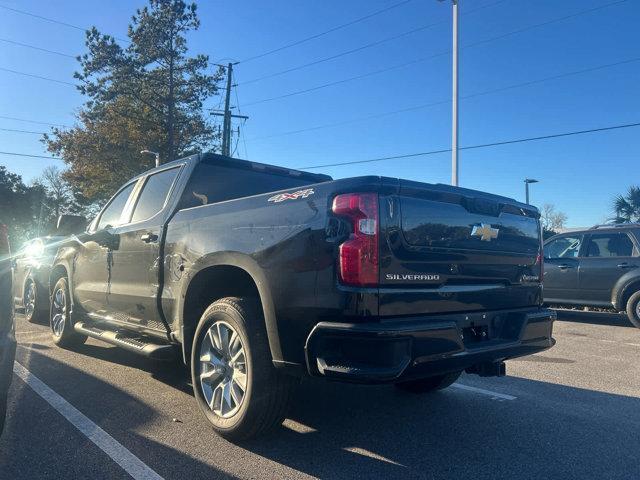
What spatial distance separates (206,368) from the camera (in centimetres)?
386

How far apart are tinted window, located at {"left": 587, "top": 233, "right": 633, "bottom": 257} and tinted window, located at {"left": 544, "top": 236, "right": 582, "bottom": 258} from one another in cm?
26

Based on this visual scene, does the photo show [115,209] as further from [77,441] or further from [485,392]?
[485,392]

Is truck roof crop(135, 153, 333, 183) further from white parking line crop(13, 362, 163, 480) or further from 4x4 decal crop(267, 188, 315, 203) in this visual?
white parking line crop(13, 362, 163, 480)

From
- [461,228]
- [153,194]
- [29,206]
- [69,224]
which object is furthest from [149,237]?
[29,206]

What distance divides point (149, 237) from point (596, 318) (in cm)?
953

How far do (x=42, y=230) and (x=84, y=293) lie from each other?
4662 centimetres

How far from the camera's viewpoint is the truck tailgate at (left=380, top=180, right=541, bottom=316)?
308cm

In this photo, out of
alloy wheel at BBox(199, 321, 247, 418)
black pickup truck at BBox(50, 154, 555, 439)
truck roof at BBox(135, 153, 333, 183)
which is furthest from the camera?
truck roof at BBox(135, 153, 333, 183)

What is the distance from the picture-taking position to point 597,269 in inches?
384

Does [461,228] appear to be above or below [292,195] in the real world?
below

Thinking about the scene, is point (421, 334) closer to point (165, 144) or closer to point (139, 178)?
point (139, 178)

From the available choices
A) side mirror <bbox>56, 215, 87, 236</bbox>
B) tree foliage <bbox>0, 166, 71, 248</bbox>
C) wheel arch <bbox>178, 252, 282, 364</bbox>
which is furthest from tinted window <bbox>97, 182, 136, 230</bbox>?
tree foliage <bbox>0, 166, 71, 248</bbox>

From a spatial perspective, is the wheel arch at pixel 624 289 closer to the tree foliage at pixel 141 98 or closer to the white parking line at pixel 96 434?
the white parking line at pixel 96 434

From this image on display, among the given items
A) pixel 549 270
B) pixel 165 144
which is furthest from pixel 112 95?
pixel 549 270
